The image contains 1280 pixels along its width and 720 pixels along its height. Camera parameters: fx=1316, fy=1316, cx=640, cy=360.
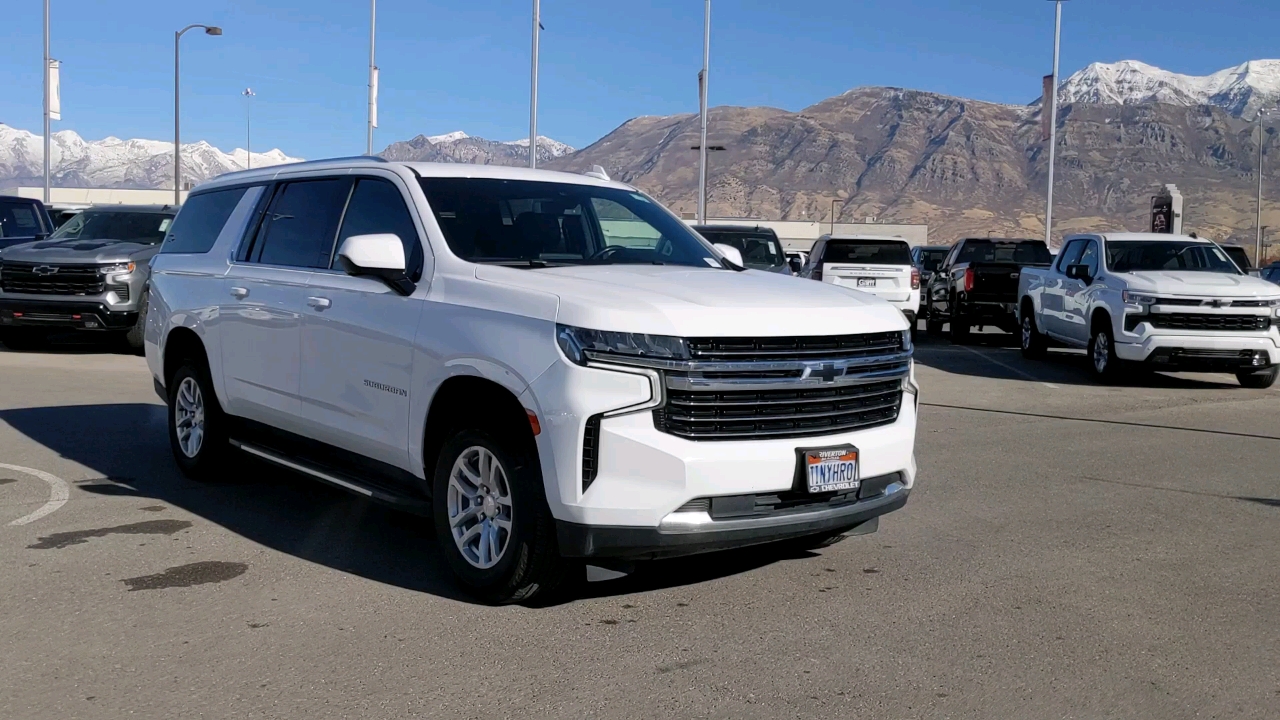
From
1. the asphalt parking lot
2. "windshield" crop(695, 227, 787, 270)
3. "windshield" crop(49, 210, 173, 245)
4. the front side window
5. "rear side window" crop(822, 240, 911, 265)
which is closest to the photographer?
the asphalt parking lot

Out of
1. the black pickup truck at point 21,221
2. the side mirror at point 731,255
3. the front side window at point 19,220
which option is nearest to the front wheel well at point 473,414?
the side mirror at point 731,255

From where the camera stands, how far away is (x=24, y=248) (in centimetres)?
1630

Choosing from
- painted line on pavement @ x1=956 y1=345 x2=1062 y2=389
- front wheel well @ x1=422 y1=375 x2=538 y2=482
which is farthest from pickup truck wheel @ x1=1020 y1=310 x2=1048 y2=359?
front wheel well @ x1=422 y1=375 x2=538 y2=482

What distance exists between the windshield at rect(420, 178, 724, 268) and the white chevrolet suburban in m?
0.01

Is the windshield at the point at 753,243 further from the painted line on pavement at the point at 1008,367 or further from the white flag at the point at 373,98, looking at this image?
the white flag at the point at 373,98

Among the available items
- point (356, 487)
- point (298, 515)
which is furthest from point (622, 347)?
point (298, 515)

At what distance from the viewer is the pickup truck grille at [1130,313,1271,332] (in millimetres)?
14508

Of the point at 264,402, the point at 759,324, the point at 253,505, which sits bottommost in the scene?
the point at 253,505

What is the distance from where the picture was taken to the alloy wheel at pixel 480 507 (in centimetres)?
545

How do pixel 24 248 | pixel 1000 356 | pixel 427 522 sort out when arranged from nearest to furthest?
1. pixel 427 522
2. pixel 24 248
3. pixel 1000 356

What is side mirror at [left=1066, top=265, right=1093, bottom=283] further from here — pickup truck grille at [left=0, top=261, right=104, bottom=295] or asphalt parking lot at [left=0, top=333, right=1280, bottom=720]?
pickup truck grille at [left=0, top=261, right=104, bottom=295]

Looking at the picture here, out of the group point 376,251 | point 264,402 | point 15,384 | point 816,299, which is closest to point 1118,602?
point 816,299

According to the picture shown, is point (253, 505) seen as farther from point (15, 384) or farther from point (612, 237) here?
point (15, 384)

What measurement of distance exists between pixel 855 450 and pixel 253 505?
3.82 meters
